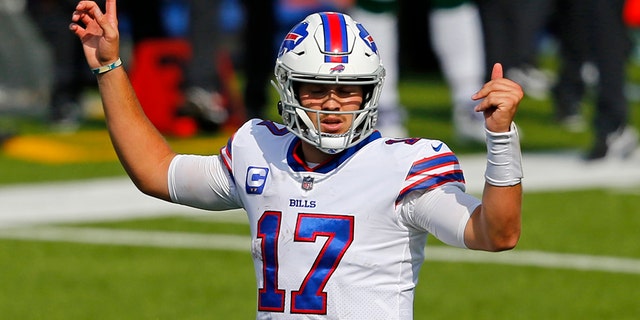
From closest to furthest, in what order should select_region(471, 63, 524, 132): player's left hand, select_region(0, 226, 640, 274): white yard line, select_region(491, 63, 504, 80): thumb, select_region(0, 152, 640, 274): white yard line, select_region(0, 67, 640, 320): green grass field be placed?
select_region(471, 63, 524, 132): player's left hand, select_region(491, 63, 504, 80): thumb, select_region(0, 67, 640, 320): green grass field, select_region(0, 226, 640, 274): white yard line, select_region(0, 152, 640, 274): white yard line

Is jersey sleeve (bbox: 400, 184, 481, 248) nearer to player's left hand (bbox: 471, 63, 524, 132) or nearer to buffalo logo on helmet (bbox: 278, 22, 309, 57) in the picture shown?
player's left hand (bbox: 471, 63, 524, 132)

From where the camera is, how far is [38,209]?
28.0ft

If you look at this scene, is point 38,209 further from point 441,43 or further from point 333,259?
point 333,259

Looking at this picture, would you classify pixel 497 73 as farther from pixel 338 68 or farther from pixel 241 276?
pixel 241 276

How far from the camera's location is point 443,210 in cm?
391

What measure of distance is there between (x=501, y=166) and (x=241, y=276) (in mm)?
3297

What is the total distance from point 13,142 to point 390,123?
3028 mm

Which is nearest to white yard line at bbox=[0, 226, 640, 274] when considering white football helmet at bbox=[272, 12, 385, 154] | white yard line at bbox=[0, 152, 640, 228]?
white yard line at bbox=[0, 152, 640, 228]

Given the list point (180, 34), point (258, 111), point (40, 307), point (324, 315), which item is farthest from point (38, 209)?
point (180, 34)

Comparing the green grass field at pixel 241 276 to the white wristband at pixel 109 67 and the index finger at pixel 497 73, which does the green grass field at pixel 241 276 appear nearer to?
the white wristband at pixel 109 67

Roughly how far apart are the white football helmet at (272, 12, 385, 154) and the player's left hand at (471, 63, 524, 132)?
1.55ft

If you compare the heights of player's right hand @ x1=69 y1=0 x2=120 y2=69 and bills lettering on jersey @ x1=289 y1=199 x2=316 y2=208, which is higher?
player's right hand @ x1=69 y1=0 x2=120 y2=69

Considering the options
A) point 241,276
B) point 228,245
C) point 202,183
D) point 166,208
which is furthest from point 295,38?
point 166,208

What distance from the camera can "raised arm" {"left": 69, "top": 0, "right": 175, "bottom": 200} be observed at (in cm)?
446
